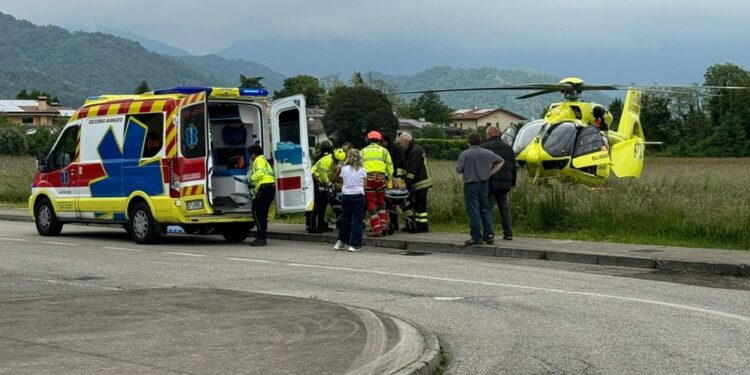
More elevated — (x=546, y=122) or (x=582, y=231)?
(x=546, y=122)

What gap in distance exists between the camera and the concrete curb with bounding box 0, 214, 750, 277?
14805mm

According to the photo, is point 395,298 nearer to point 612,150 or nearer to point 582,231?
point 582,231

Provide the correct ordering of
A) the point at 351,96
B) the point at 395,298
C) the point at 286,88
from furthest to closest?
the point at 286,88 → the point at 351,96 → the point at 395,298

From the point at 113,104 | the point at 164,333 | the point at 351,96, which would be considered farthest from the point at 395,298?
the point at 351,96

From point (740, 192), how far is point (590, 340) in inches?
615

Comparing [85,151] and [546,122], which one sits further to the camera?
[546,122]

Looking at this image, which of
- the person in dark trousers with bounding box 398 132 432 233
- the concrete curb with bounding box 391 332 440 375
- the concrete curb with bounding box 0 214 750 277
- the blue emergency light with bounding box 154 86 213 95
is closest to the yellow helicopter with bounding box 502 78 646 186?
the person in dark trousers with bounding box 398 132 432 233

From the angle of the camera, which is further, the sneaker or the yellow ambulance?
the sneaker

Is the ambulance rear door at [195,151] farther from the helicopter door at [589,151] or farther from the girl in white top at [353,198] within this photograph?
the helicopter door at [589,151]

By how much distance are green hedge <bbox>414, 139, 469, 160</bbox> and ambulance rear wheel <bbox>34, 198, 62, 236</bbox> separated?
6129 cm

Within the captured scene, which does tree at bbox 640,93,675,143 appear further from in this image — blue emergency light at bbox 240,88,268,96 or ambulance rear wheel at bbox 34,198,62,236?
blue emergency light at bbox 240,88,268,96

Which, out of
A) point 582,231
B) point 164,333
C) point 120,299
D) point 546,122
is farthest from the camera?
point 546,122

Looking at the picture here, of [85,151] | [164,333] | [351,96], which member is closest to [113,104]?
[85,151]

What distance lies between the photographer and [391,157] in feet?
68.2
